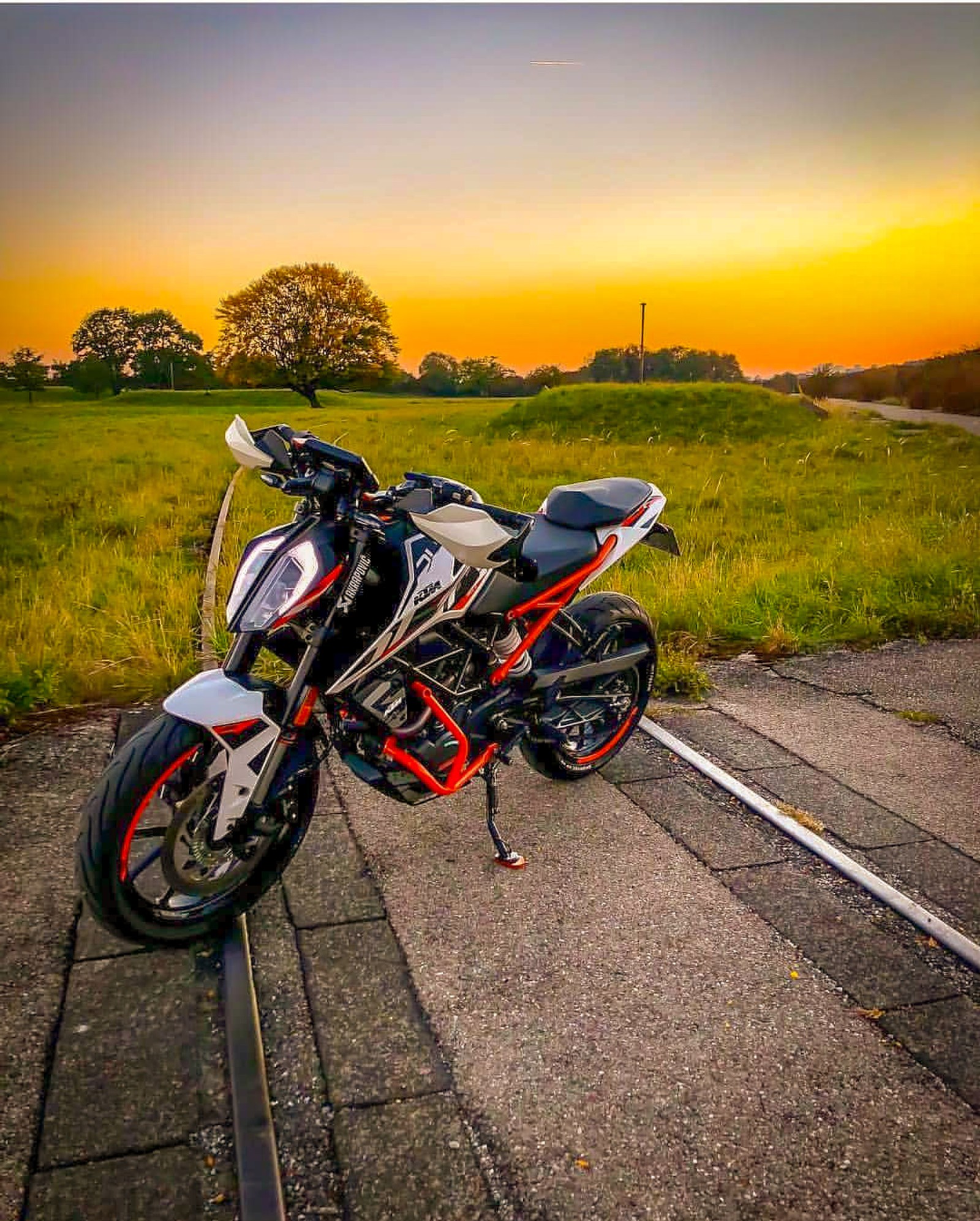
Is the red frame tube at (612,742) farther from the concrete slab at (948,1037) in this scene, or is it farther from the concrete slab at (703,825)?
the concrete slab at (948,1037)

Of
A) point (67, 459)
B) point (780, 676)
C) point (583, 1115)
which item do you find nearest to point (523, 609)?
point (583, 1115)

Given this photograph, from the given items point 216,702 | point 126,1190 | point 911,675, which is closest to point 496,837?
point 216,702

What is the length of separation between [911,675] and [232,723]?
4.51 m

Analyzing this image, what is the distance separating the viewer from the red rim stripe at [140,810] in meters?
2.57

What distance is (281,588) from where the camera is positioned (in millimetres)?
2627

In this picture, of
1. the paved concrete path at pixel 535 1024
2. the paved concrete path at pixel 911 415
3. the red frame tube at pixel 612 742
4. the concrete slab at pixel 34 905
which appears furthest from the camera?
the paved concrete path at pixel 911 415

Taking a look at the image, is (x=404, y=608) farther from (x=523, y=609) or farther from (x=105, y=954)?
(x=105, y=954)

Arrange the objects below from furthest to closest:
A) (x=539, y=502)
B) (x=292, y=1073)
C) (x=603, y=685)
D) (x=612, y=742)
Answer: (x=539, y=502), (x=612, y=742), (x=603, y=685), (x=292, y=1073)

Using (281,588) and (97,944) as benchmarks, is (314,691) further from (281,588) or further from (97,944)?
(97,944)

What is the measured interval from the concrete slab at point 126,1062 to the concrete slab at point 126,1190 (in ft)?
0.13

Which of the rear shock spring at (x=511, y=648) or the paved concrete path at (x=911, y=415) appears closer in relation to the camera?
the rear shock spring at (x=511, y=648)

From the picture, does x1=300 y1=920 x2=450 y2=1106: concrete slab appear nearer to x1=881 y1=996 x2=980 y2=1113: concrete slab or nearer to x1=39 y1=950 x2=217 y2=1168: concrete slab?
x1=39 y1=950 x2=217 y2=1168: concrete slab

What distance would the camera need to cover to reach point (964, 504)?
1116 centimetres

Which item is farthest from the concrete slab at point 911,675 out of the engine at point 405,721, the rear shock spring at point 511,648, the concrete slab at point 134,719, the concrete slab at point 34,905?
the concrete slab at point 34,905
